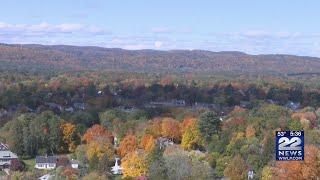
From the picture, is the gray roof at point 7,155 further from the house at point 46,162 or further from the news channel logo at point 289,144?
the news channel logo at point 289,144

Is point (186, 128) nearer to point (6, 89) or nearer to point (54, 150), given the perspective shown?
point (54, 150)

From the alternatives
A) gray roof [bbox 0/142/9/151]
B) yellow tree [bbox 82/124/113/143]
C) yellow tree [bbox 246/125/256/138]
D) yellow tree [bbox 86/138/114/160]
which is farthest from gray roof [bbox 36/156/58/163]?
yellow tree [bbox 246/125/256/138]

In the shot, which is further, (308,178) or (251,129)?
(251,129)

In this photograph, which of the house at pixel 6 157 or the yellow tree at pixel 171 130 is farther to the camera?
the yellow tree at pixel 171 130

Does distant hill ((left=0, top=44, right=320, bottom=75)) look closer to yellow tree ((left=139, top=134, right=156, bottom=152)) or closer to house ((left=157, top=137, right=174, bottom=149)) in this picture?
house ((left=157, top=137, right=174, bottom=149))

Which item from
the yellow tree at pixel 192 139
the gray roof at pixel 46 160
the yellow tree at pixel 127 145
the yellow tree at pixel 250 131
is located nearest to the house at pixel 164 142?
the yellow tree at pixel 192 139

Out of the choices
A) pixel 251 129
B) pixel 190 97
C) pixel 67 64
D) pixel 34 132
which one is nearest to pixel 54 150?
pixel 34 132

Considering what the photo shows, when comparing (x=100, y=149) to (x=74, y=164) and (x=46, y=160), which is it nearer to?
(x=74, y=164)
